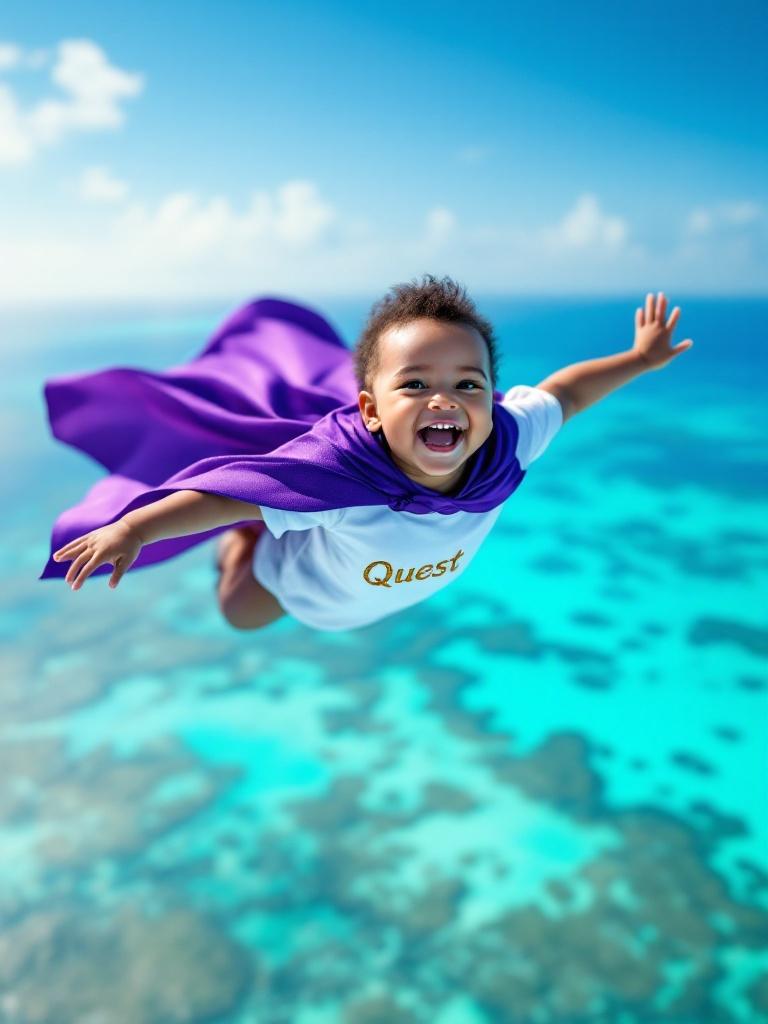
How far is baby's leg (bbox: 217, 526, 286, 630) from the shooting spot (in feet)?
8.13

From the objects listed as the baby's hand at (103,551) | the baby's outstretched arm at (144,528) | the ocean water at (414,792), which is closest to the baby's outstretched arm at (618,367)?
the baby's outstretched arm at (144,528)

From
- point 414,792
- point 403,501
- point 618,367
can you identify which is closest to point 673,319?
point 618,367

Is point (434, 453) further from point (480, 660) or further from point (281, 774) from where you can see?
point (480, 660)

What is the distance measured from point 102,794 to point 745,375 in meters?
34.7

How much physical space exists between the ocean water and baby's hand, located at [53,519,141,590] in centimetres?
518

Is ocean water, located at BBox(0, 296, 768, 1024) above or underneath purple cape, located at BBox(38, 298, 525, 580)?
underneath

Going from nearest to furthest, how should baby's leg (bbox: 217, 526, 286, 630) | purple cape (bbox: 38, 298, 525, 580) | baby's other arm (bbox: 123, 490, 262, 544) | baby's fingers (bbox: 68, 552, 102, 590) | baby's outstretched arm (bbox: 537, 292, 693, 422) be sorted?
1. baby's fingers (bbox: 68, 552, 102, 590)
2. baby's other arm (bbox: 123, 490, 262, 544)
3. purple cape (bbox: 38, 298, 525, 580)
4. baby's outstretched arm (bbox: 537, 292, 693, 422)
5. baby's leg (bbox: 217, 526, 286, 630)

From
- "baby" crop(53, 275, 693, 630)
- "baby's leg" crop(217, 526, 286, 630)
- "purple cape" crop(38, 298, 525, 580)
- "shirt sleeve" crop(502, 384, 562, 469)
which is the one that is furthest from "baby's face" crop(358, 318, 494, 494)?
"baby's leg" crop(217, 526, 286, 630)

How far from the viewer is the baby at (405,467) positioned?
166 cm

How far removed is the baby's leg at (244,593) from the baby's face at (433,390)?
0.95 meters

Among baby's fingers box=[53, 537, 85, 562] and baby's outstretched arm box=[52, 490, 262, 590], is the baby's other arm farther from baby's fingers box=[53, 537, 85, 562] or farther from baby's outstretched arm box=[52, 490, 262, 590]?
baby's fingers box=[53, 537, 85, 562]

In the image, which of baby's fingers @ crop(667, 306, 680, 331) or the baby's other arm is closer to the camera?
the baby's other arm

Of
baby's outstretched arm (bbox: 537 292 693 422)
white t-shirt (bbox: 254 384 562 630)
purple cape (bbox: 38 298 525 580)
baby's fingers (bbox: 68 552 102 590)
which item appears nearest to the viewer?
baby's fingers (bbox: 68 552 102 590)

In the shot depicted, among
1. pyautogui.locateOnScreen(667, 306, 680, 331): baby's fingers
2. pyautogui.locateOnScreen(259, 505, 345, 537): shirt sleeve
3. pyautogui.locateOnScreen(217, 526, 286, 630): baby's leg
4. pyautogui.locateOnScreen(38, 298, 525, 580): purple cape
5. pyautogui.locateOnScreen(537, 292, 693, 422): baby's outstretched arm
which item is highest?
pyautogui.locateOnScreen(667, 306, 680, 331): baby's fingers
